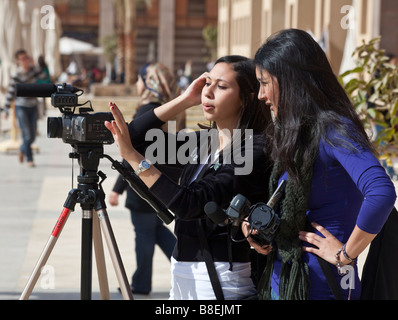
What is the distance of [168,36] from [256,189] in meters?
62.6

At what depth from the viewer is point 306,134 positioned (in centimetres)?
288

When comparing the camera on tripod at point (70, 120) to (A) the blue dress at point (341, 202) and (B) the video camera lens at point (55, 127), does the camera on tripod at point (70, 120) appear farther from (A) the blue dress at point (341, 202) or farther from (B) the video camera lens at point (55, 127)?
(A) the blue dress at point (341, 202)

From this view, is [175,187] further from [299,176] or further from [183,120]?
[183,120]

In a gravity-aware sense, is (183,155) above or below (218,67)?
below

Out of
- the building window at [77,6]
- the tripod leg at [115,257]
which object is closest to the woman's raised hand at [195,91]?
the tripod leg at [115,257]

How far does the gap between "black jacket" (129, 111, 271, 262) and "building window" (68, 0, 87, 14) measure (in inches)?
2628

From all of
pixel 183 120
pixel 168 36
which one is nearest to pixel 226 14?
pixel 168 36

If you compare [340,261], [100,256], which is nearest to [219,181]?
[340,261]

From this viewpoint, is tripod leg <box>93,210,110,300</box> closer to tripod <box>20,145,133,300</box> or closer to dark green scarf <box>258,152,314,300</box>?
tripod <box>20,145,133,300</box>

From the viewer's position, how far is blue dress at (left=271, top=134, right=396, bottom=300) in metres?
2.71

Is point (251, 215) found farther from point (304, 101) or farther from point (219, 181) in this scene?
point (304, 101)

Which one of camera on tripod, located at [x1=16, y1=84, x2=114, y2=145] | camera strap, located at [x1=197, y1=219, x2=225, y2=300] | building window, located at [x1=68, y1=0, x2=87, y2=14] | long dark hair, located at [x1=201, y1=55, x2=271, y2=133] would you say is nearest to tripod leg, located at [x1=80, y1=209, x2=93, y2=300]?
camera on tripod, located at [x1=16, y1=84, x2=114, y2=145]

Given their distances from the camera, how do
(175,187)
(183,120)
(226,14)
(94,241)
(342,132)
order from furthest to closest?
(226,14)
(183,120)
(94,241)
(175,187)
(342,132)

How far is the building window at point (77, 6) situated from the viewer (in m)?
68.4
